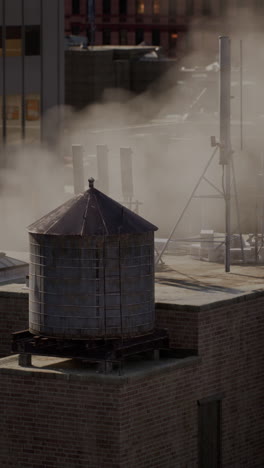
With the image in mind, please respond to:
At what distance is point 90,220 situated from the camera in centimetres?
2273

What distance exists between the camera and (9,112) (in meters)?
57.1

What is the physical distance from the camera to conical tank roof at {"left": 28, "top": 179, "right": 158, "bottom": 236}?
74.1ft

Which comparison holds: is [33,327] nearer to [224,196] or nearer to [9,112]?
[224,196]

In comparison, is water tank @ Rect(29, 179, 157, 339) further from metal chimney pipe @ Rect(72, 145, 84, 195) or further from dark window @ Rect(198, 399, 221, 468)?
metal chimney pipe @ Rect(72, 145, 84, 195)

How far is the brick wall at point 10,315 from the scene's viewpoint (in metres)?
25.4

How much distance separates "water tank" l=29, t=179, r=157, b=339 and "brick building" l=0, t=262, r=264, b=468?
2.28 feet

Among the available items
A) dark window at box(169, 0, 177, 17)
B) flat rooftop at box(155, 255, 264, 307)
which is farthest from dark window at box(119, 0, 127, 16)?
flat rooftop at box(155, 255, 264, 307)

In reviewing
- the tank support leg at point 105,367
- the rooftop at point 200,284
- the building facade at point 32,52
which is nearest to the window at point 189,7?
the building facade at point 32,52

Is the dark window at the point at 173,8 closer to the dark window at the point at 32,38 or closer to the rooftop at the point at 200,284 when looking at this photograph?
the dark window at the point at 32,38

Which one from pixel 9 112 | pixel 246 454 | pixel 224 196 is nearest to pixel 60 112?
pixel 9 112

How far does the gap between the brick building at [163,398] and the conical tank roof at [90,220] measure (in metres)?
1.84

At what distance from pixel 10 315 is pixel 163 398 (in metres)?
3.66

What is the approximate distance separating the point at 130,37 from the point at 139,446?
450 ft

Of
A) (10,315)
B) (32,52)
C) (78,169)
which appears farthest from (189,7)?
(10,315)
